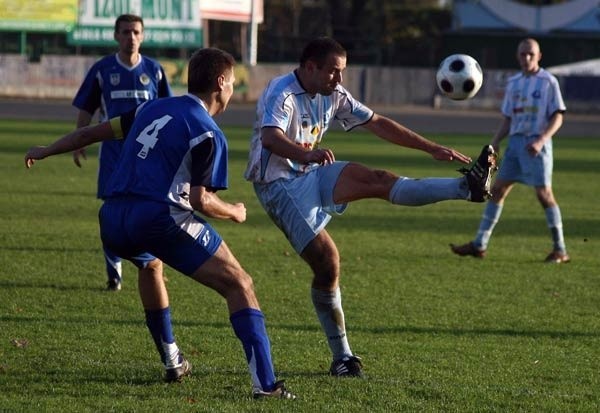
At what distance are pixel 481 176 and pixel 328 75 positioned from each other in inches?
45.5

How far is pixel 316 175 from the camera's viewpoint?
23.2 ft

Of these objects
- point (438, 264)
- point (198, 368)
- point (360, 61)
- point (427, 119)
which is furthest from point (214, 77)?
point (360, 61)

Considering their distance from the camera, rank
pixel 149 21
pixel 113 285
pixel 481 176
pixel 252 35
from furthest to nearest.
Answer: pixel 252 35 < pixel 149 21 < pixel 113 285 < pixel 481 176

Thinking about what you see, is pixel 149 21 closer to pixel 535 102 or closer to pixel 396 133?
pixel 535 102

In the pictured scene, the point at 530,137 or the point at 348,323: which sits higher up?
the point at 530,137

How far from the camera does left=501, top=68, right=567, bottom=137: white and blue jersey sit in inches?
497

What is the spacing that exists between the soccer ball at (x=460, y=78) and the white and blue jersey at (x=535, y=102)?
4.43 meters

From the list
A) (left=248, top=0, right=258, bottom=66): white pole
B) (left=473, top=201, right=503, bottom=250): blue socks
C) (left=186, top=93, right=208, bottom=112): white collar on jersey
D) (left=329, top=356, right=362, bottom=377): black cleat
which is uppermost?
(left=186, top=93, right=208, bottom=112): white collar on jersey

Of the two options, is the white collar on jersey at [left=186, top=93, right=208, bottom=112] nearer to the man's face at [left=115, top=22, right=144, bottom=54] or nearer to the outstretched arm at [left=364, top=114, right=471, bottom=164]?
the outstretched arm at [left=364, top=114, right=471, bottom=164]

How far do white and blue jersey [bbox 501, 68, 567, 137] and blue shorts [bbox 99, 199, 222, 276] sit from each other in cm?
702

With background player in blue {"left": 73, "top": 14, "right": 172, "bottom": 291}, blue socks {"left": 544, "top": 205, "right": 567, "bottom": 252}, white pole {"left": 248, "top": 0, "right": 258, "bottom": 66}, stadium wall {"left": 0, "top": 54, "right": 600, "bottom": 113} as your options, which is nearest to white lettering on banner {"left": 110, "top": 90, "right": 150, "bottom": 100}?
background player in blue {"left": 73, "top": 14, "right": 172, "bottom": 291}

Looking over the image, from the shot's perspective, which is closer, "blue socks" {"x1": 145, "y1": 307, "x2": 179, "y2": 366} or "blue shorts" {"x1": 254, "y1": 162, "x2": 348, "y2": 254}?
"blue socks" {"x1": 145, "y1": 307, "x2": 179, "y2": 366}

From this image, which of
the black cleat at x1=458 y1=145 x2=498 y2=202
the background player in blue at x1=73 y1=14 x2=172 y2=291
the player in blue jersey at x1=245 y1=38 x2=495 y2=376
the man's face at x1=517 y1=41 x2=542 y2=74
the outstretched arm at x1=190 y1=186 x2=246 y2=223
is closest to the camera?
the outstretched arm at x1=190 y1=186 x2=246 y2=223

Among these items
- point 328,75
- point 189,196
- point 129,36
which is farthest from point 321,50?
point 129,36
